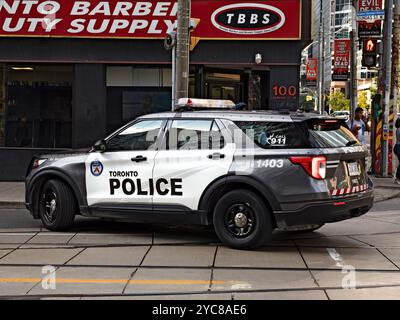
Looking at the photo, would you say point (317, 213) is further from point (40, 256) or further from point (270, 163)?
point (40, 256)

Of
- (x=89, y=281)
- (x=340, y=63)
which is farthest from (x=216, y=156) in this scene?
(x=340, y=63)

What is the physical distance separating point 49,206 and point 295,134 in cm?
394

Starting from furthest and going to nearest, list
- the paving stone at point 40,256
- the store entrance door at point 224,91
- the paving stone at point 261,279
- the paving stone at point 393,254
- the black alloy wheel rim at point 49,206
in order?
the store entrance door at point 224,91
the black alloy wheel rim at point 49,206
the paving stone at point 393,254
the paving stone at point 40,256
the paving stone at point 261,279

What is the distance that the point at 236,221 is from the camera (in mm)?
7500

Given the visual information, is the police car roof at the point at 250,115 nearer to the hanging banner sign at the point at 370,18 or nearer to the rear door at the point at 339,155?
the rear door at the point at 339,155

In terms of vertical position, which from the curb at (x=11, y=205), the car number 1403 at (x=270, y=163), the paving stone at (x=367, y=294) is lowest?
the paving stone at (x=367, y=294)

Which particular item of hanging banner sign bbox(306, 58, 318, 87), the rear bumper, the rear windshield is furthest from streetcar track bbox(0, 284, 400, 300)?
hanging banner sign bbox(306, 58, 318, 87)

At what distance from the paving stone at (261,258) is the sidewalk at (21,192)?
228 inches

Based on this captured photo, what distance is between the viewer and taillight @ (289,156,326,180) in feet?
23.2

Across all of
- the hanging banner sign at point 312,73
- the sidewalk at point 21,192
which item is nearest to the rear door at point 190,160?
the sidewalk at point 21,192

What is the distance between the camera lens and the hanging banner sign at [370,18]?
15961 millimetres

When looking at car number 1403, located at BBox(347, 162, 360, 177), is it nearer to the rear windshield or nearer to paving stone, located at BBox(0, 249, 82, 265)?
the rear windshield

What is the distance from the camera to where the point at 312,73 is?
4731 centimetres
